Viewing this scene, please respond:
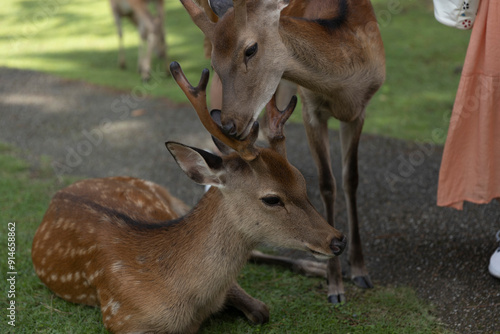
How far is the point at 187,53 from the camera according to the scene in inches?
374

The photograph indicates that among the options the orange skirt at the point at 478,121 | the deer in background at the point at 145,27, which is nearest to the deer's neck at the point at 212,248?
the orange skirt at the point at 478,121

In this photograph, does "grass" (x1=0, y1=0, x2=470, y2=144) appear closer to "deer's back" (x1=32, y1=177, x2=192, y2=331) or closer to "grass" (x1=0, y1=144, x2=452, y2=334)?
"grass" (x1=0, y1=144, x2=452, y2=334)

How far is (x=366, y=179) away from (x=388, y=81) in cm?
279

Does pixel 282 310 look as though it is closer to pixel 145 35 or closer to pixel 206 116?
pixel 206 116

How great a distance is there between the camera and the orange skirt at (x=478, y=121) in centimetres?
313

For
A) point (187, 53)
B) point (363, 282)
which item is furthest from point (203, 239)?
point (187, 53)

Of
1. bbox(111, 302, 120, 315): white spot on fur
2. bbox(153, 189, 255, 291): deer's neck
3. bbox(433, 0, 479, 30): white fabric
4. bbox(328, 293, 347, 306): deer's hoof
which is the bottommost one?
bbox(328, 293, 347, 306): deer's hoof

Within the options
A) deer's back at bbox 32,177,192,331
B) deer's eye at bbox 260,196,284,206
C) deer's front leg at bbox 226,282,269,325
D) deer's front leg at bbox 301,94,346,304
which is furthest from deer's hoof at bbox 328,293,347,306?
deer's back at bbox 32,177,192,331

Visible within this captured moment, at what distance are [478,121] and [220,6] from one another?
1.56m

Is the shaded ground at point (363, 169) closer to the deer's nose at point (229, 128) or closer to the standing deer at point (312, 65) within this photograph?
the standing deer at point (312, 65)

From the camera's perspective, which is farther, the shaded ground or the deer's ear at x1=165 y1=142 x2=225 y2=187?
the shaded ground

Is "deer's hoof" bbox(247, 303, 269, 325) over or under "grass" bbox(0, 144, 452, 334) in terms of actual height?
over

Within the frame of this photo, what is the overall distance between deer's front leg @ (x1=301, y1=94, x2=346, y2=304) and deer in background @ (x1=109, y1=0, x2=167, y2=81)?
532 centimetres

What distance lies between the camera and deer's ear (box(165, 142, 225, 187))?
2.70m
